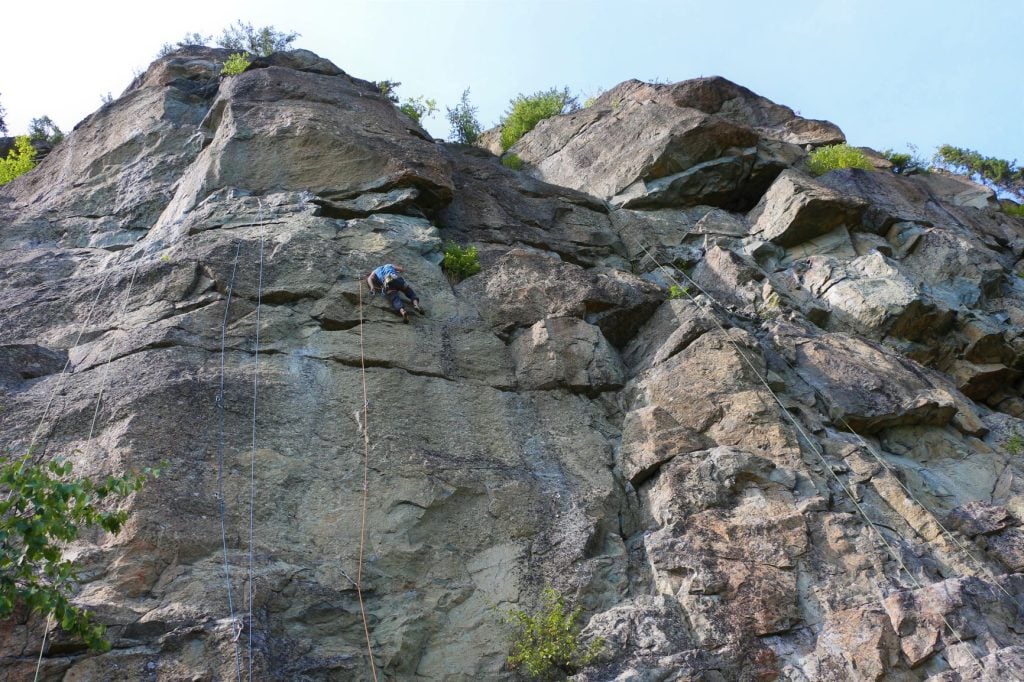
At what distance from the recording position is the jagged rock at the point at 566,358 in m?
10.1

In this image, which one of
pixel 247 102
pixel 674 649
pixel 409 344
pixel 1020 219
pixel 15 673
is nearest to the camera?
pixel 15 673

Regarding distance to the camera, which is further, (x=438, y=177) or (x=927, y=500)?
(x=438, y=177)

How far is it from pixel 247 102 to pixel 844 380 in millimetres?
9856

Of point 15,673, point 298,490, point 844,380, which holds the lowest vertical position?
point 15,673

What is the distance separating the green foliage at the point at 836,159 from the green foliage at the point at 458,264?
7.48 metres

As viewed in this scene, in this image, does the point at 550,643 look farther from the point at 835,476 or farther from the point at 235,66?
the point at 235,66

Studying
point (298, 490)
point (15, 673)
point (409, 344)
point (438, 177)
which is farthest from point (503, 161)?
point (15, 673)

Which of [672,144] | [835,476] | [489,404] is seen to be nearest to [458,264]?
[489,404]

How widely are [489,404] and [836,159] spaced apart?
9565 mm

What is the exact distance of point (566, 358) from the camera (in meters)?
10.3

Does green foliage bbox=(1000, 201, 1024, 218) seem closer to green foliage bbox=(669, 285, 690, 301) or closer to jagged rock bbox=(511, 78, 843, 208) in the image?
jagged rock bbox=(511, 78, 843, 208)

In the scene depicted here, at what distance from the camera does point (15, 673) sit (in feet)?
19.7

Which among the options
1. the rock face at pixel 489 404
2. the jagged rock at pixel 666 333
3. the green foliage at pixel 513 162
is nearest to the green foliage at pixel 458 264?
the rock face at pixel 489 404

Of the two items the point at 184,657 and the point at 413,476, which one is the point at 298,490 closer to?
the point at 413,476
